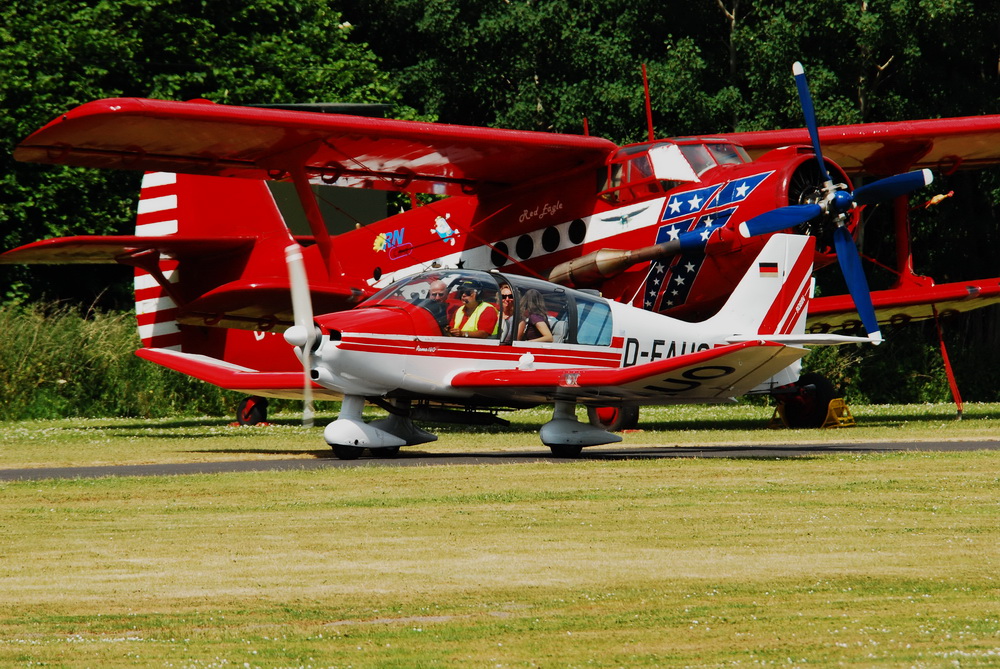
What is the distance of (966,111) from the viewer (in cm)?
3198

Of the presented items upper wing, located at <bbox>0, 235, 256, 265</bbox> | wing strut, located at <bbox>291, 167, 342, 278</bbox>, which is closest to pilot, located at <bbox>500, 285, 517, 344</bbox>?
wing strut, located at <bbox>291, 167, 342, 278</bbox>

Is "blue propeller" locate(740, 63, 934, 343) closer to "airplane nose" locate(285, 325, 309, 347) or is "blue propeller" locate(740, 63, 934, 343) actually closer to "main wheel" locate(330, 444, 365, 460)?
"main wheel" locate(330, 444, 365, 460)

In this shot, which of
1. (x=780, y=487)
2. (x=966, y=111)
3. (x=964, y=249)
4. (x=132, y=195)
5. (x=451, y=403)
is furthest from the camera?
(x=132, y=195)

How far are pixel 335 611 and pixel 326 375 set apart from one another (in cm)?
783

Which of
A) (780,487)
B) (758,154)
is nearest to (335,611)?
(780,487)

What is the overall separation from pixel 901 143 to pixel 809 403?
190 inches

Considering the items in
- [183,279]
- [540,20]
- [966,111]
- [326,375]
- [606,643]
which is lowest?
[606,643]

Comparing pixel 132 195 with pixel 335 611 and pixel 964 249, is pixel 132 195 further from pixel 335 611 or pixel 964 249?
pixel 335 611

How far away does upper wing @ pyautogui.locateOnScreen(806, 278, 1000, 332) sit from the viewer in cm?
1995

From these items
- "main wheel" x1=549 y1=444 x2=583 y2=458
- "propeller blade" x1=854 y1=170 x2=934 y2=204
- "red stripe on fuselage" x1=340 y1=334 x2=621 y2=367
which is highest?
"propeller blade" x1=854 y1=170 x2=934 y2=204

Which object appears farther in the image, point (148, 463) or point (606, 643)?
point (148, 463)

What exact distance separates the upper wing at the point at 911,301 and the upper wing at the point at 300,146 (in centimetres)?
402

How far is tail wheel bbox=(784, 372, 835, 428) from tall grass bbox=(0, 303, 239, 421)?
11942 millimetres

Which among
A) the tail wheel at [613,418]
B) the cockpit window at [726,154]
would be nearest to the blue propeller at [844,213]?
the cockpit window at [726,154]
